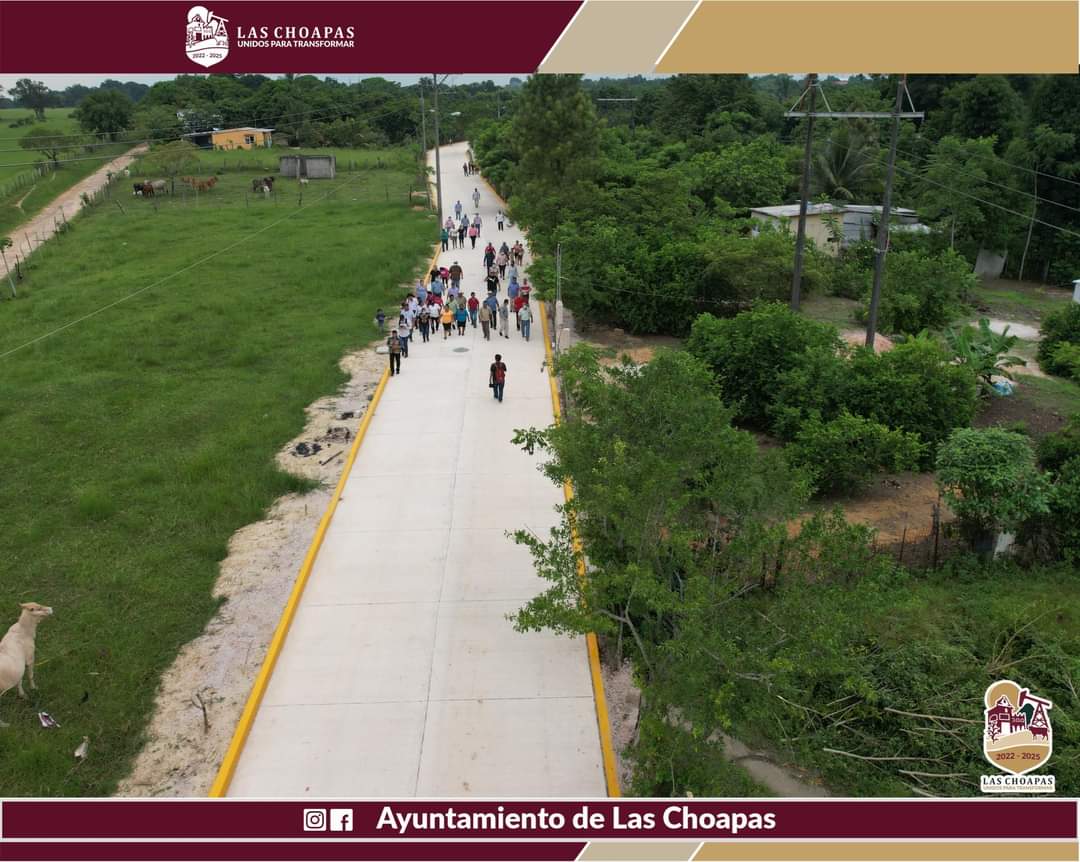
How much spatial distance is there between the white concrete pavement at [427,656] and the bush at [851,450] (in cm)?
420

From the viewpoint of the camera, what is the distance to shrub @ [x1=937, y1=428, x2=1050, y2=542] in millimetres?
12266

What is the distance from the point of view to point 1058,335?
74.3ft

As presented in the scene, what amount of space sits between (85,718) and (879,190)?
38.6m

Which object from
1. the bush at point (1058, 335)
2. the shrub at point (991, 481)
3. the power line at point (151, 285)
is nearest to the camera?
the shrub at point (991, 481)

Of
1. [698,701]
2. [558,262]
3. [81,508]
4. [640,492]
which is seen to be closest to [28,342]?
[81,508]

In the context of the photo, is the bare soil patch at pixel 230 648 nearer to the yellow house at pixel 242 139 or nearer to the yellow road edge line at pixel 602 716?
the yellow road edge line at pixel 602 716

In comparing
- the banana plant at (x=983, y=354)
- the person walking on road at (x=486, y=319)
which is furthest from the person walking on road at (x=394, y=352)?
the banana plant at (x=983, y=354)

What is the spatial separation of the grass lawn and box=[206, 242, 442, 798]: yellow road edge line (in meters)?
1.05

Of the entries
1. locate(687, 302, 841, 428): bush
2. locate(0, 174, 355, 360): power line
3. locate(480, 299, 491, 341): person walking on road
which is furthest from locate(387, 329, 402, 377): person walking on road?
locate(0, 174, 355, 360): power line

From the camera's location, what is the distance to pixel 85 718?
366 inches

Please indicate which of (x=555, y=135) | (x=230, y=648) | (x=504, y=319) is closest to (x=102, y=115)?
(x=555, y=135)

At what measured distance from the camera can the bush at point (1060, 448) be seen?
45.6ft

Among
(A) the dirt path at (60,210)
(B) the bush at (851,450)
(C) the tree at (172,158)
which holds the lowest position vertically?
(B) the bush at (851,450)

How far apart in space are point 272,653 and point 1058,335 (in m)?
21.0
